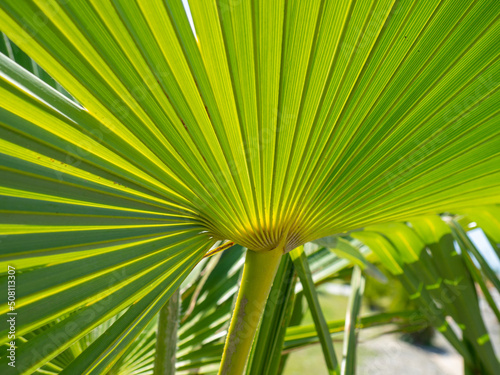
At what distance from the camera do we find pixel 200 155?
507 millimetres

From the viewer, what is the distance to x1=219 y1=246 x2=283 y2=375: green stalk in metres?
0.58

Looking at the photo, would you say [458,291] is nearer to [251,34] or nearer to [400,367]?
[251,34]

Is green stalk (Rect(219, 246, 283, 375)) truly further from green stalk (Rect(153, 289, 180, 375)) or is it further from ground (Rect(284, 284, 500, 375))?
ground (Rect(284, 284, 500, 375))

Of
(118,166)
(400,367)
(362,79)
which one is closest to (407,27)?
(362,79)

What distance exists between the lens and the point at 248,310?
22.8 inches

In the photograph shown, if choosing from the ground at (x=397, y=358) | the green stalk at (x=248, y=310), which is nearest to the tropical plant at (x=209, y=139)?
the green stalk at (x=248, y=310)

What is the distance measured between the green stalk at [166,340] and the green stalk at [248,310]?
0.14 m

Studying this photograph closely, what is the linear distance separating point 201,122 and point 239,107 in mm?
51

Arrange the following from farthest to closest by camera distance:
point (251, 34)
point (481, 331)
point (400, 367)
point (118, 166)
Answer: point (400, 367)
point (481, 331)
point (118, 166)
point (251, 34)

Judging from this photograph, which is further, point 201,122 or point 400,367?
point 400,367

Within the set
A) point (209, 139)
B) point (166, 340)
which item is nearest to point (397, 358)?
point (166, 340)

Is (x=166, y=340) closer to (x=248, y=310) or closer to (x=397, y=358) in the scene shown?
(x=248, y=310)

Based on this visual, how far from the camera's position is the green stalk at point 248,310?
575 millimetres

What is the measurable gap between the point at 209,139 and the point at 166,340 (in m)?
0.40
